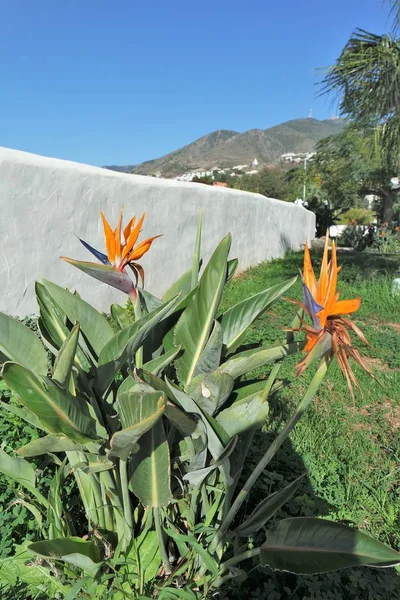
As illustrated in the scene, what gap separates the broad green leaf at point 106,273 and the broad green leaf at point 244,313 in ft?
0.95

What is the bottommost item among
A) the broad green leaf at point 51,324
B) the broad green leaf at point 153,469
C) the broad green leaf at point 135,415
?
the broad green leaf at point 153,469

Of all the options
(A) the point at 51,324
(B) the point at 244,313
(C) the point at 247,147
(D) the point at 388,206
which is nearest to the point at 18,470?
(A) the point at 51,324

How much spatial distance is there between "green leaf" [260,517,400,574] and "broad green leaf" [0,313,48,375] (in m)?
0.68

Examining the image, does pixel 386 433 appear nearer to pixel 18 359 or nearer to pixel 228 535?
pixel 228 535

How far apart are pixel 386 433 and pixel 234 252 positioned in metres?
4.89

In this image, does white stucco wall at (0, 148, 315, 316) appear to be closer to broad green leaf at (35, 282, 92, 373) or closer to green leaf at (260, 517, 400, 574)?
broad green leaf at (35, 282, 92, 373)

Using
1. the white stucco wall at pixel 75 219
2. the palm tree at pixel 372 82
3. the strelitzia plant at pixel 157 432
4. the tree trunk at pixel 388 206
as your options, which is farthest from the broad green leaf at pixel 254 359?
the tree trunk at pixel 388 206

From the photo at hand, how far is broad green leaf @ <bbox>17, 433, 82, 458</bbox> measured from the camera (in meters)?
0.96

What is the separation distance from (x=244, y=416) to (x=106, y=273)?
447 millimetres

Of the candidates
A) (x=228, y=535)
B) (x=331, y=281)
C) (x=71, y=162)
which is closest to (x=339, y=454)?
(x=228, y=535)

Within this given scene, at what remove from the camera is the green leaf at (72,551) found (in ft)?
3.27

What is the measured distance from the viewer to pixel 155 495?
3.54 ft

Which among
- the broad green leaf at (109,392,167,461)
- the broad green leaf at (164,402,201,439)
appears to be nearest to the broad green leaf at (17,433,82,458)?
the broad green leaf at (109,392,167,461)

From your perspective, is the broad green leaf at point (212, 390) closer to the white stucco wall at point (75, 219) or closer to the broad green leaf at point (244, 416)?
the broad green leaf at point (244, 416)
